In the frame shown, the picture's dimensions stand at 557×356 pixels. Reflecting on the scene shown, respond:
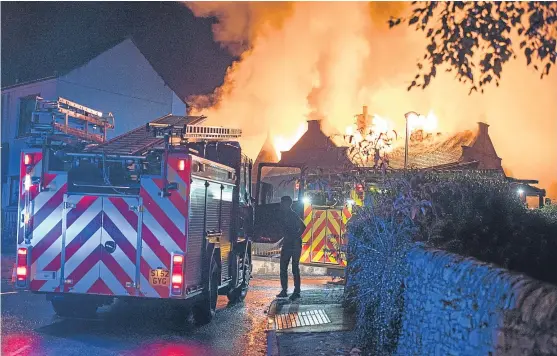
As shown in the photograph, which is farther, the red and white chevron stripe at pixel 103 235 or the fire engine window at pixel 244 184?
the fire engine window at pixel 244 184

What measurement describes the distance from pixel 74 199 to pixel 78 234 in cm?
47

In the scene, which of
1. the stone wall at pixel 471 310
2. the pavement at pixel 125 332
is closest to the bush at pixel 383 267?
the stone wall at pixel 471 310

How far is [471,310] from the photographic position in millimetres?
4477

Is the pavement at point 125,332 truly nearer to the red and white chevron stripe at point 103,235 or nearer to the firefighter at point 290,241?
the red and white chevron stripe at point 103,235

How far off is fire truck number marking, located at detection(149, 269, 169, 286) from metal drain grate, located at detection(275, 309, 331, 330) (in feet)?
5.84

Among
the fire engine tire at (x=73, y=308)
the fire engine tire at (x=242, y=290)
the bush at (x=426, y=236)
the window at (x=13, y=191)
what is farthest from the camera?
the window at (x=13, y=191)

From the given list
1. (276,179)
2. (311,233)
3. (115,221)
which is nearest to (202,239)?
(115,221)

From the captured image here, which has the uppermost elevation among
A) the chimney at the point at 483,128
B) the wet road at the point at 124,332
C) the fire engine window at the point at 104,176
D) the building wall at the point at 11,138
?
the chimney at the point at 483,128

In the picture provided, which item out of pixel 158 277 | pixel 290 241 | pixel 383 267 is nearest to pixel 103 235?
pixel 158 277

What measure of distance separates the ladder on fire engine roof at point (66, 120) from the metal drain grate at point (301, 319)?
4.01 m

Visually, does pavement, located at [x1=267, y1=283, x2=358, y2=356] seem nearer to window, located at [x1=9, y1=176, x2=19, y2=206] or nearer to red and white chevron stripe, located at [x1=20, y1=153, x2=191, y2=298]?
red and white chevron stripe, located at [x1=20, y1=153, x2=191, y2=298]

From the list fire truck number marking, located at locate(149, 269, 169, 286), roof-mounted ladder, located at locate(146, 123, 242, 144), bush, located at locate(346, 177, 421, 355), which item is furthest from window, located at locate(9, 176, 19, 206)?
bush, located at locate(346, 177, 421, 355)

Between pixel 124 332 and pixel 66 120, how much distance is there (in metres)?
3.19

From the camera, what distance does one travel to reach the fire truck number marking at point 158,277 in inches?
331
